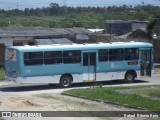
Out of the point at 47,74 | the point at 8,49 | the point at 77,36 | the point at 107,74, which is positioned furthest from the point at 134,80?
the point at 77,36

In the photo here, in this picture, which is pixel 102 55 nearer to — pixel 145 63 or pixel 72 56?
pixel 72 56

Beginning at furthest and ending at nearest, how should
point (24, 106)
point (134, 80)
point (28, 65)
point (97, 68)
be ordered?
point (134, 80)
point (97, 68)
point (28, 65)
point (24, 106)

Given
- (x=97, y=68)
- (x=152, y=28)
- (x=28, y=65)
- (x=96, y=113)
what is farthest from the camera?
(x=152, y=28)

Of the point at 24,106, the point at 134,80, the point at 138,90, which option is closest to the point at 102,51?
the point at 134,80

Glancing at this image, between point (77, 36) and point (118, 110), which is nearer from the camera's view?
point (118, 110)

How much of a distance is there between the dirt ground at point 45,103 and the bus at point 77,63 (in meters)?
1.45

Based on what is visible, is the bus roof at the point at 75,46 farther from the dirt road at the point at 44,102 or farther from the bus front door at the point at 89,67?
the dirt road at the point at 44,102

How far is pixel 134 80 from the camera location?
31188 millimetres

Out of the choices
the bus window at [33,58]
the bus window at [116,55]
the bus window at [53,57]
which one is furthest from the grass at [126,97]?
the bus window at [116,55]

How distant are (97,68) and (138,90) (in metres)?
5.37

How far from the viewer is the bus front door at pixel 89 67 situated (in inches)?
1139

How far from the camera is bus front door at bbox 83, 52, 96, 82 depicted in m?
28.9

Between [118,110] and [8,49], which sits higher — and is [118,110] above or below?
below

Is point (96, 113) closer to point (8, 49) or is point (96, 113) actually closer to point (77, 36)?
point (8, 49)
